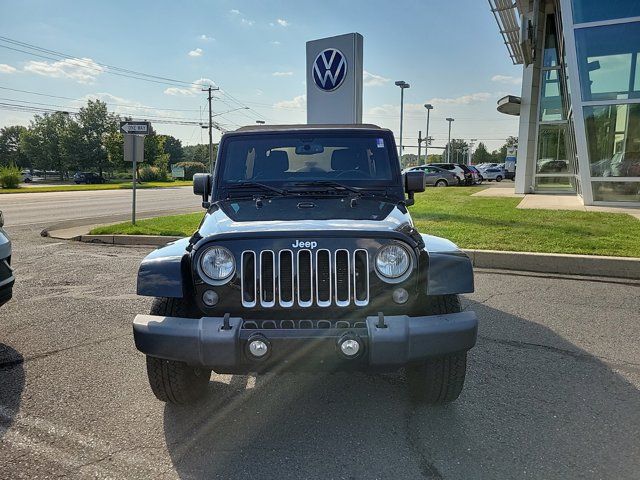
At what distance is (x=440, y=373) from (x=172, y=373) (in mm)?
1573

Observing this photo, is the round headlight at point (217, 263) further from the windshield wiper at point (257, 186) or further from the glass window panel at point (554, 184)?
the glass window panel at point (554, 184)

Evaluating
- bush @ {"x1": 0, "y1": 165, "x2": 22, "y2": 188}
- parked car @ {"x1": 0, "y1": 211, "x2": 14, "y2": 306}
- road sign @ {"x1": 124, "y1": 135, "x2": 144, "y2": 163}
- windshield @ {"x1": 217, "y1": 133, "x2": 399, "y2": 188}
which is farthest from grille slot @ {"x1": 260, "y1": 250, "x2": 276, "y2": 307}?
bush @ {"x1": 0, "y1": 165, "x2": 22, "y2": 188}

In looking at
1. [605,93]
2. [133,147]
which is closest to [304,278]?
[133,147]

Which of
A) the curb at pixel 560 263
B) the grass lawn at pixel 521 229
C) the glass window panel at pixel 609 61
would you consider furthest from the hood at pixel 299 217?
the glass window panel at pixel 609 61

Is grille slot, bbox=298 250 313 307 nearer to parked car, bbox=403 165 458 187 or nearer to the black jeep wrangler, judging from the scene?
the black jeep wrangler

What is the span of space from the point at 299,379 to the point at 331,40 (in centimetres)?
715

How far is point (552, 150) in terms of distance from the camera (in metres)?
22.2

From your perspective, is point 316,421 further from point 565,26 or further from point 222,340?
point 565,26

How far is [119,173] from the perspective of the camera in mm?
77688

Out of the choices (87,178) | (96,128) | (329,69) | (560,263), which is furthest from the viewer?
(96,128)

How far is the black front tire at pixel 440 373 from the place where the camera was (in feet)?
9.20

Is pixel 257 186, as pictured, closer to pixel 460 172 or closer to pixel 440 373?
pixel 440 373

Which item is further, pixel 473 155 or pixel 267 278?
pixel 473 155

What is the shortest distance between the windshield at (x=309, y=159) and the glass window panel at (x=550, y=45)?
69.1 feet
